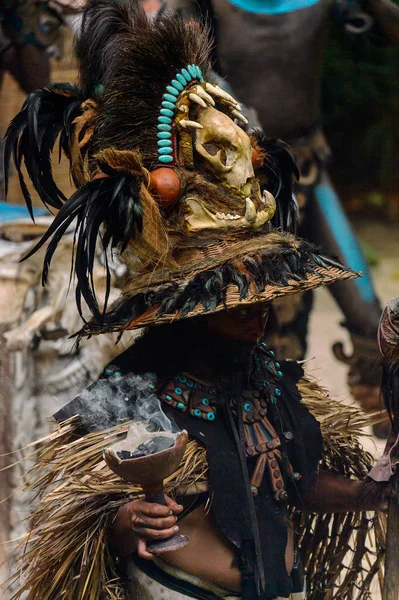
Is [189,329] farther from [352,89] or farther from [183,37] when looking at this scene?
[352,89]

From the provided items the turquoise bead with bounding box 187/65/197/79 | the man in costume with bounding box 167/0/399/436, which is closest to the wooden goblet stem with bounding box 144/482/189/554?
the turquoise bead with bounding box 187/65/197/79

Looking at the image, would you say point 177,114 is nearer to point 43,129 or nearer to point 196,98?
point 196,98

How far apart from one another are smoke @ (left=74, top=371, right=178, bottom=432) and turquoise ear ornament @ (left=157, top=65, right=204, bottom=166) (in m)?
0.47

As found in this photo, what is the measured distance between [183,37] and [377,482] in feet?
3.48

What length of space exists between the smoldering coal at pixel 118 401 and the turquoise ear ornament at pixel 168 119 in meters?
0.47

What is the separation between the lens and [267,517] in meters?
2.27

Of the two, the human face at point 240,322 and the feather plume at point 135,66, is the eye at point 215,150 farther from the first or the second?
the human face at point 240,322

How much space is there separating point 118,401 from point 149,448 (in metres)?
0.29

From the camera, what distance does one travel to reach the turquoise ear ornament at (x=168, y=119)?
86.6 inches

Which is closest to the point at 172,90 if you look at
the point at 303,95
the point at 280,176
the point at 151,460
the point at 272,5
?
the point at 280,176

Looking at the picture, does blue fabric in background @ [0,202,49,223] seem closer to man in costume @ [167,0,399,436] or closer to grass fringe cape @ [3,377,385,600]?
man in costume @ [167,0,399,436]

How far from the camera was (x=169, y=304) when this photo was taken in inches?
83.4

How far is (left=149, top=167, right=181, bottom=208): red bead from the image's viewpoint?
216 centimetres

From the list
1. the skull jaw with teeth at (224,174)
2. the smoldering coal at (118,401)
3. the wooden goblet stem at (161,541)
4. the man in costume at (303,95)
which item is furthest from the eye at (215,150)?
the man in costume at (303,95)
